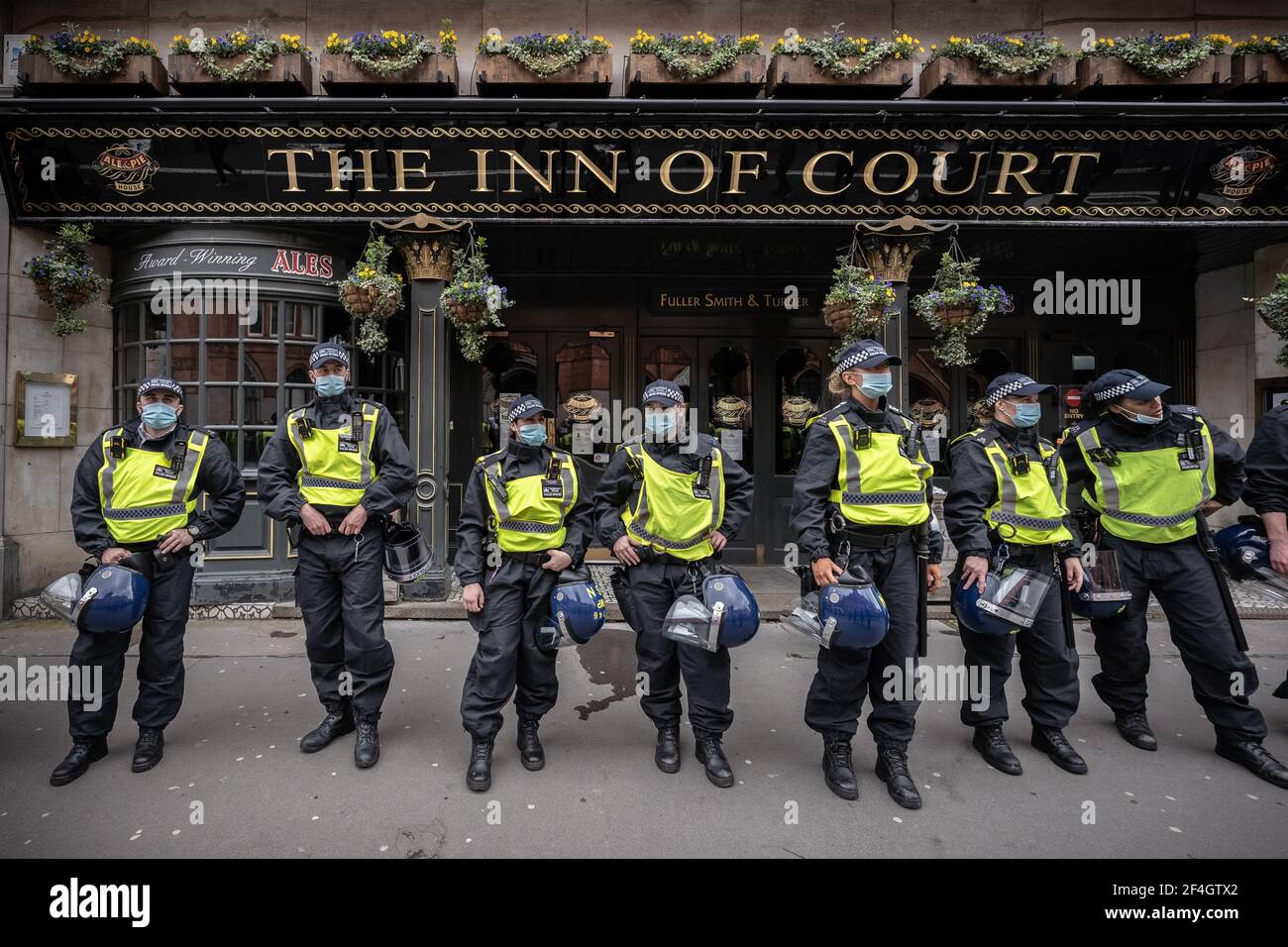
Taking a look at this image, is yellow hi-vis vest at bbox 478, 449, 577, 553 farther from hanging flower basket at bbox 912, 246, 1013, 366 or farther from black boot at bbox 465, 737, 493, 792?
hanging flower basket at bbox 912, 246, 1013, 366

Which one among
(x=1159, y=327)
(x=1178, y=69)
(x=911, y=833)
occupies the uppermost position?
(x=1178, y=69)

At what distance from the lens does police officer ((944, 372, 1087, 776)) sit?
3695mm

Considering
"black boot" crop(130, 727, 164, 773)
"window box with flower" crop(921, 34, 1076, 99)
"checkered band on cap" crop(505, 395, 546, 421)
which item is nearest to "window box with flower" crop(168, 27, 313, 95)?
"checkered band on cap" crop(505, 395, 546, 421)

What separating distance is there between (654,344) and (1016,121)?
488cm

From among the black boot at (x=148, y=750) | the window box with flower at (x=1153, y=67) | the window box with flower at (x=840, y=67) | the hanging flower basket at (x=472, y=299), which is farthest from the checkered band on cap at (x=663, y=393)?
the window box with flower at (x=1153, y=67)

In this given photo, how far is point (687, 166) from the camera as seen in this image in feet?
22.1

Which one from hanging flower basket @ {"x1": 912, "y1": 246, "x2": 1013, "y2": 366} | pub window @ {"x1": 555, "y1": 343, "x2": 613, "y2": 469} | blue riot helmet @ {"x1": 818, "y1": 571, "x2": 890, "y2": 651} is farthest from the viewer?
pub window @ {"x1": 555, "y1": 343, "x2": 613, "y2": 469}

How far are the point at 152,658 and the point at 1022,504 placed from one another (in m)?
5.28

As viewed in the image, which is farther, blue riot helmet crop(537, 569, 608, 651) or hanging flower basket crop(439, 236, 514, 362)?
hanging flower basket crop(439, 236, 514, 362)

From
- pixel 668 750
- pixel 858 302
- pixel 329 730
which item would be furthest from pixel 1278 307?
pixel 329 730

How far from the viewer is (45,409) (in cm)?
697

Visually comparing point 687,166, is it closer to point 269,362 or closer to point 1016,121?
point 1016,121

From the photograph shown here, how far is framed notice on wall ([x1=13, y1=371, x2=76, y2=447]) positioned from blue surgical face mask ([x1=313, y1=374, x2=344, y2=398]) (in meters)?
5.48

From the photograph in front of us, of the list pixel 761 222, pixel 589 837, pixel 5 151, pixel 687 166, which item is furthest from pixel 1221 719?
pixel 5 151
